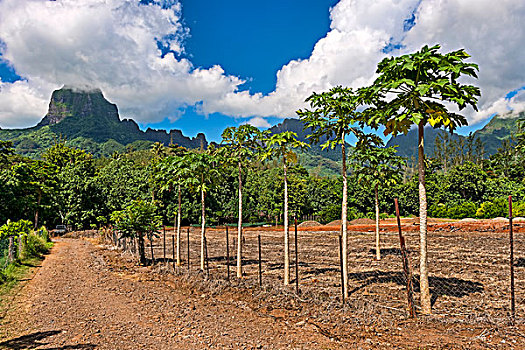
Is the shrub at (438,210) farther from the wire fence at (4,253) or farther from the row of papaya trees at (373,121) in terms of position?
the wire fence at (4,253)

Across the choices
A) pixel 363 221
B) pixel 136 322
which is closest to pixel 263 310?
pixel 136 322

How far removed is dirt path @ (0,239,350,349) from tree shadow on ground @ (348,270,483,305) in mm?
3134

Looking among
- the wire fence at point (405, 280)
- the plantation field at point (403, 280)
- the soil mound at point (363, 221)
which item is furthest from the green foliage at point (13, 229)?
the soil mound at point (363, 221)

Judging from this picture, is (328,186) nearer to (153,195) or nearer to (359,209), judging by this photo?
(359,209)

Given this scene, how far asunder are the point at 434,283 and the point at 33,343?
9250 millimetres

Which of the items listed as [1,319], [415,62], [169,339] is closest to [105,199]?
[1,319]

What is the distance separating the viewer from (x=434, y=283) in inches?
328

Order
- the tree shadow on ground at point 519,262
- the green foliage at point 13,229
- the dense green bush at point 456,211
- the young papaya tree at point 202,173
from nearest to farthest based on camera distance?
the young papaya tree at point 202,173, the tree shadow on ground at point 519,262, the green foliage at point 13,229, the dense green bush at point 456,211

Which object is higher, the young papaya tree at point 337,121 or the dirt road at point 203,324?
the young papaya tree at point 337,121

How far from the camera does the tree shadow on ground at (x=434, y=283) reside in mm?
7385

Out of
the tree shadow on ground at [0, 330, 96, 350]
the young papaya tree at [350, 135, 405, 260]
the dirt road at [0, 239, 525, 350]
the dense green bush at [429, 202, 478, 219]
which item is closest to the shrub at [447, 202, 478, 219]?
the dense green bush at [429, 202, 478, 219]

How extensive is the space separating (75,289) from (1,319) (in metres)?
2.72

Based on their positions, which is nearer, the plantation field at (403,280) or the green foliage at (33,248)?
the plantation field at (403,280)

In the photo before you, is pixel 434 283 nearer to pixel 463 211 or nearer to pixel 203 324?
pixel 203 324
